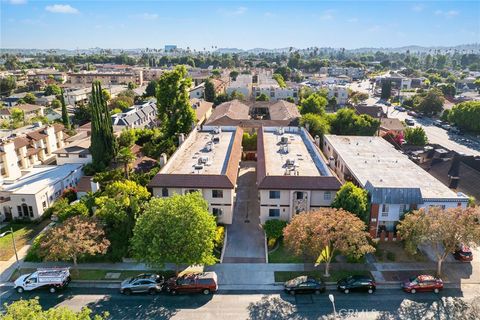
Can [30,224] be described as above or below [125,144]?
below

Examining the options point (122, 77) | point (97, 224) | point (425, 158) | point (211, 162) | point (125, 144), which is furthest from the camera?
point (122, 77)

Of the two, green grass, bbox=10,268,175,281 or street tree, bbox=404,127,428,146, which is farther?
street tree, bbox=404,127,428,146

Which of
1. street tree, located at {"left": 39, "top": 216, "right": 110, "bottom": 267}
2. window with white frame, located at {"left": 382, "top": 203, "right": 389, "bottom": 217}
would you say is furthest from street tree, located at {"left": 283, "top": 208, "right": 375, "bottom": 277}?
street tree, located at {"left": 39, "top": 216, "right": 110, "bottom": 267}

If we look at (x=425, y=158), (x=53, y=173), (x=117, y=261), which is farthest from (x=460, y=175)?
(x=53, y=173)

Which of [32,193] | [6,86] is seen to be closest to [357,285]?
[32,193]

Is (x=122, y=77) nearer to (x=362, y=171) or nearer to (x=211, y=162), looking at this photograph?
(x=211, y=162)

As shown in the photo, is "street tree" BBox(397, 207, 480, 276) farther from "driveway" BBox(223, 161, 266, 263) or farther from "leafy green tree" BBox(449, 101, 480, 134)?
"leafy green tree" BBox(449, 101, 480, 134)

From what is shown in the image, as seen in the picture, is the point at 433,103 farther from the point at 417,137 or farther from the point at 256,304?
the point at 256,304
